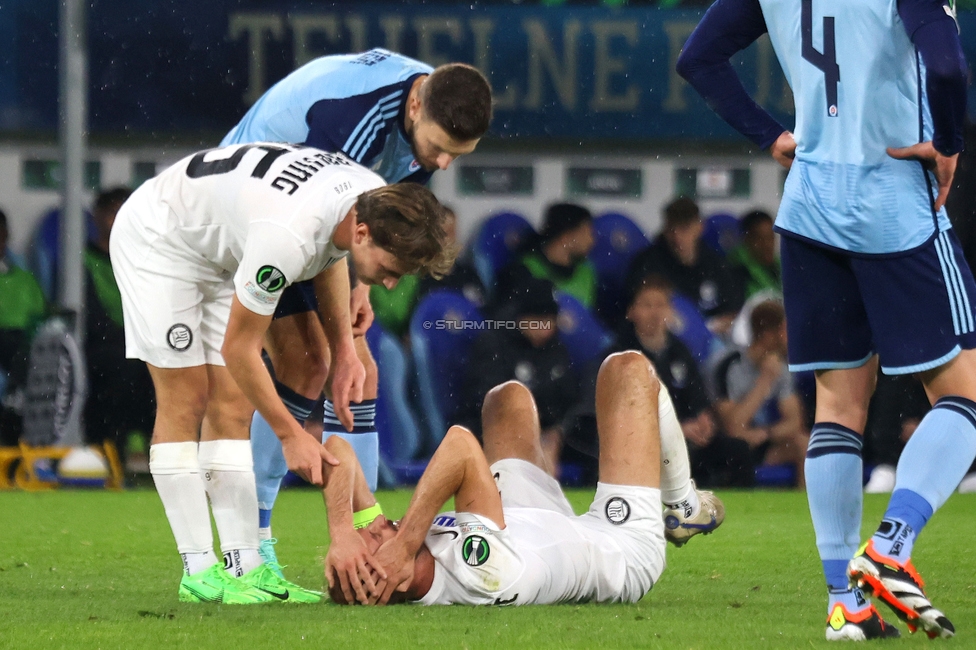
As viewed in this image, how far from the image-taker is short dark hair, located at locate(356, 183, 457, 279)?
379 cm

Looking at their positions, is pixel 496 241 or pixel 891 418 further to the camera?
pixel 496 241

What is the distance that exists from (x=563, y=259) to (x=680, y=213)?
2.61ft

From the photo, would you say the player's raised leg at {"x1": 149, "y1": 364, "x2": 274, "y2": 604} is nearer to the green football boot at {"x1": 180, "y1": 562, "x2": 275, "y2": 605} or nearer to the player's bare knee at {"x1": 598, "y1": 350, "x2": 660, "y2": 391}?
the green football boot at {"x1": 180, "y1": 562, "x2": 275, "y2": 605}

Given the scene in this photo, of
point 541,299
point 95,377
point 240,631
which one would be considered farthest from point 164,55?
point 240,631

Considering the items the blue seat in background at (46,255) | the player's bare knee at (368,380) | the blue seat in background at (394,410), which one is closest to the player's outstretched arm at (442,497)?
the player's bare knee at (368,380)

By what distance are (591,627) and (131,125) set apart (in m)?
6.96

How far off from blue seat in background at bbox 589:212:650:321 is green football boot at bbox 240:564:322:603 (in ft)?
16.7

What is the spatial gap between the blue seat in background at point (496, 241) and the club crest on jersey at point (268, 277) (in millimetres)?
5715

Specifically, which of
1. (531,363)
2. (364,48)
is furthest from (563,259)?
(364,48)

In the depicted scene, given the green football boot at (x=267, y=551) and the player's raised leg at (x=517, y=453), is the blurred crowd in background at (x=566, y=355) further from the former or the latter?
the player's raised leg at (x=517, y=453)

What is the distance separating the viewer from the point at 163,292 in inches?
173

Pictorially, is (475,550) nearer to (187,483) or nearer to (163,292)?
(187,483)

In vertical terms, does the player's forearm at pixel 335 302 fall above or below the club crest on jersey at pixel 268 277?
below

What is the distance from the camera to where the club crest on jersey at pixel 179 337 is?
436 centimetres
